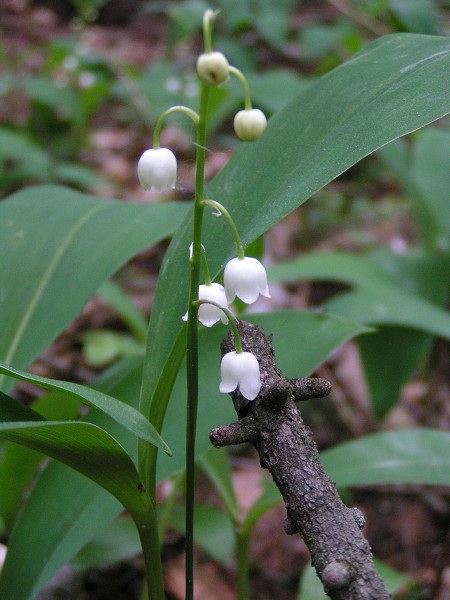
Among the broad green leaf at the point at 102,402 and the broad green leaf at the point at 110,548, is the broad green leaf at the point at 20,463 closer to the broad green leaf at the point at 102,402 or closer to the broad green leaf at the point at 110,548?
the broad green leaf at the point at 110,548

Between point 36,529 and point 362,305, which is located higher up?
point 362,305

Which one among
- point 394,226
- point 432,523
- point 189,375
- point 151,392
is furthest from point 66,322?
point 394,226

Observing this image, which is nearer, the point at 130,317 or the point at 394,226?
the point at 130,317

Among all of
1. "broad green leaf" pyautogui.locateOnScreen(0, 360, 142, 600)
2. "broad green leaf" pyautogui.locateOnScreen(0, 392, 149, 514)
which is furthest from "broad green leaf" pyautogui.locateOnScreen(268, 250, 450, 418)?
"broad green leaf" pyautogui.locateOnScreen(0, 392, 149, 514)

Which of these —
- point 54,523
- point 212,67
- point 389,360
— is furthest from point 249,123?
point 389,360

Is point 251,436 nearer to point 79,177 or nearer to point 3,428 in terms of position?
point 3,428

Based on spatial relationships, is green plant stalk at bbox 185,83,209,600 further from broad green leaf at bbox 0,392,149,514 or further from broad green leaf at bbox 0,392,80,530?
broad green leaf at bbox 0,392,80,530

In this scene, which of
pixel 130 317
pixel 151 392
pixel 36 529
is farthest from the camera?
pixel 130 317
